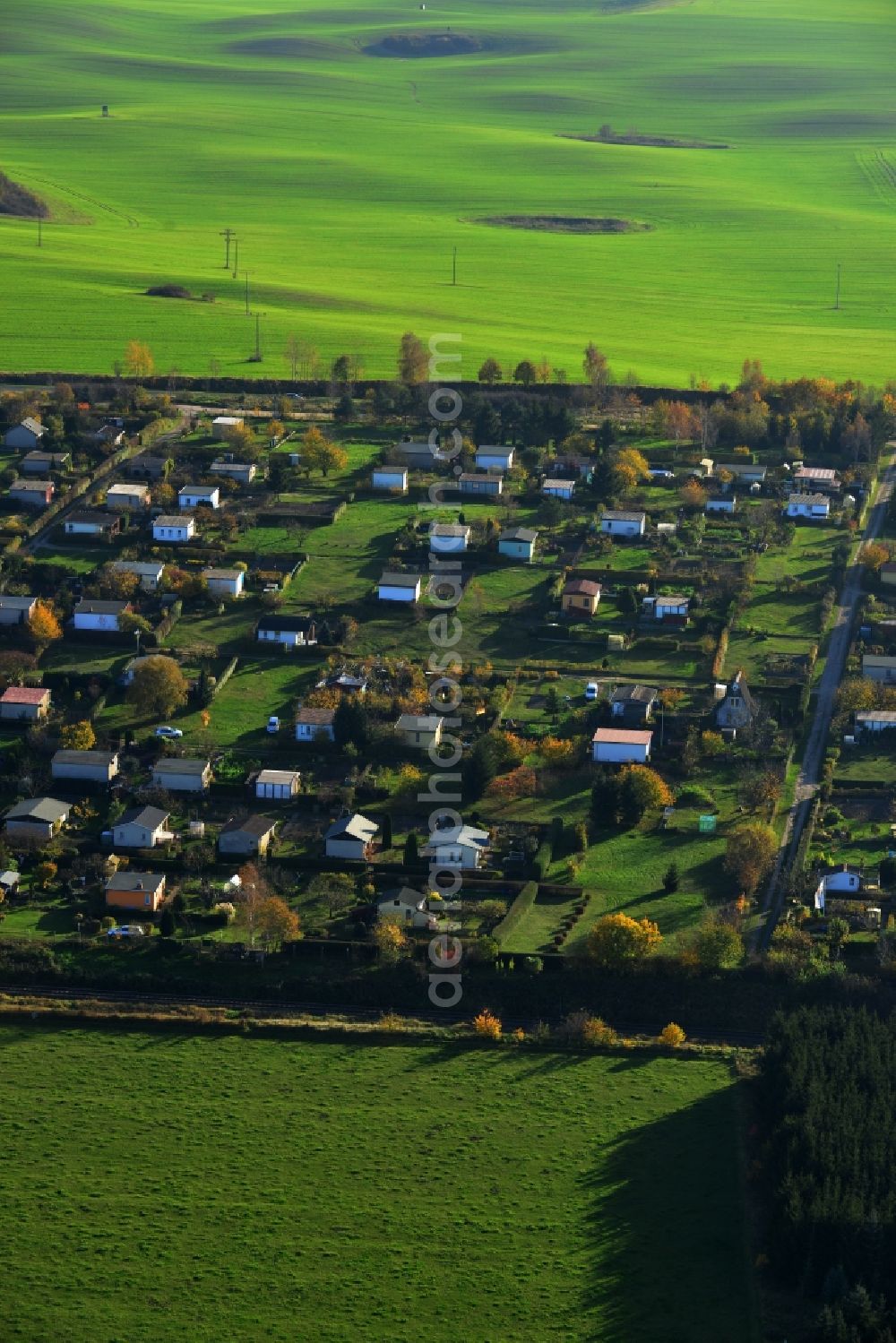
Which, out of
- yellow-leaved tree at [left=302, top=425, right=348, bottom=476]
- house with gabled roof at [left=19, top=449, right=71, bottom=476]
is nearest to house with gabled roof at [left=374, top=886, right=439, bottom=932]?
yellow-leaved tree at [left=302, top=425, right=348, bottom=476]

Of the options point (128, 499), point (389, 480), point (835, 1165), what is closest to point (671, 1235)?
point (835, 1165)

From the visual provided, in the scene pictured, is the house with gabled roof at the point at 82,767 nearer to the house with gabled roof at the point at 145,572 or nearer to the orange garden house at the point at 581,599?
the house with gabled roof at the point at 145,572

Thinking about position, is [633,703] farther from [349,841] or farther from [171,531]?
[171,531]

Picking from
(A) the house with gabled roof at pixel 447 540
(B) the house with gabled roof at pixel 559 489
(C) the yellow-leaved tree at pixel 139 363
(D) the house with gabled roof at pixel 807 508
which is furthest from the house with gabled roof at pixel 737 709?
(C) the yellow-leaved tree at pixel 139 363

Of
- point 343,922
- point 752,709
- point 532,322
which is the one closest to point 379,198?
point 532,322

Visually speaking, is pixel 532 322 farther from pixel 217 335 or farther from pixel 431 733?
pixel 431 733

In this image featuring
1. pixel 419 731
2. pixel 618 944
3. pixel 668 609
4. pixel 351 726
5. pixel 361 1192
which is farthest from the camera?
pixel 668 609
